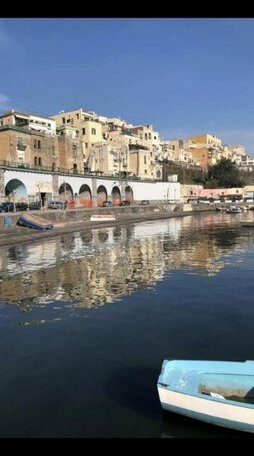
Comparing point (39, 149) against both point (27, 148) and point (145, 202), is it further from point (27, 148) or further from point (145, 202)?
point (145, 202)

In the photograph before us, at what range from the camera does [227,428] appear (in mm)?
7578

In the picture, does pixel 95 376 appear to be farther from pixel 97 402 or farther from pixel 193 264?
pixel 193 264

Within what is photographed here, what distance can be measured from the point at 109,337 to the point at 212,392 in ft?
19.2

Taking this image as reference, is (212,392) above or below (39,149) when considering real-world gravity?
below

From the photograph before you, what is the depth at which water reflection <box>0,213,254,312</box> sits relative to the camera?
19.3 metres

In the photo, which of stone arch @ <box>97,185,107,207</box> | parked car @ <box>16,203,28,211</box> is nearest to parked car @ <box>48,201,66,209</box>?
parked car @ <box>16,203,28,211</box>

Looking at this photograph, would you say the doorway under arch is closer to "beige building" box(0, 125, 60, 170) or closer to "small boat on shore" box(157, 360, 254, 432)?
"beige building" box(0, 125, 60, 170)

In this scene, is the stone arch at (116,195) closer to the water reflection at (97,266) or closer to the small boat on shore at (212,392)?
the water reflection at (97,266)

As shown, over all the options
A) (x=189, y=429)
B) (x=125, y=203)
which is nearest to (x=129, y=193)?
(x=125, y=203)

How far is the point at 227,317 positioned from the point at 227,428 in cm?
752

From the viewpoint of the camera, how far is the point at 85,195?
8756 centimetres

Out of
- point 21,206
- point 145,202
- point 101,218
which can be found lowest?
point 101,218

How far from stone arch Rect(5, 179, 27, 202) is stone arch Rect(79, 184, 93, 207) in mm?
18528
